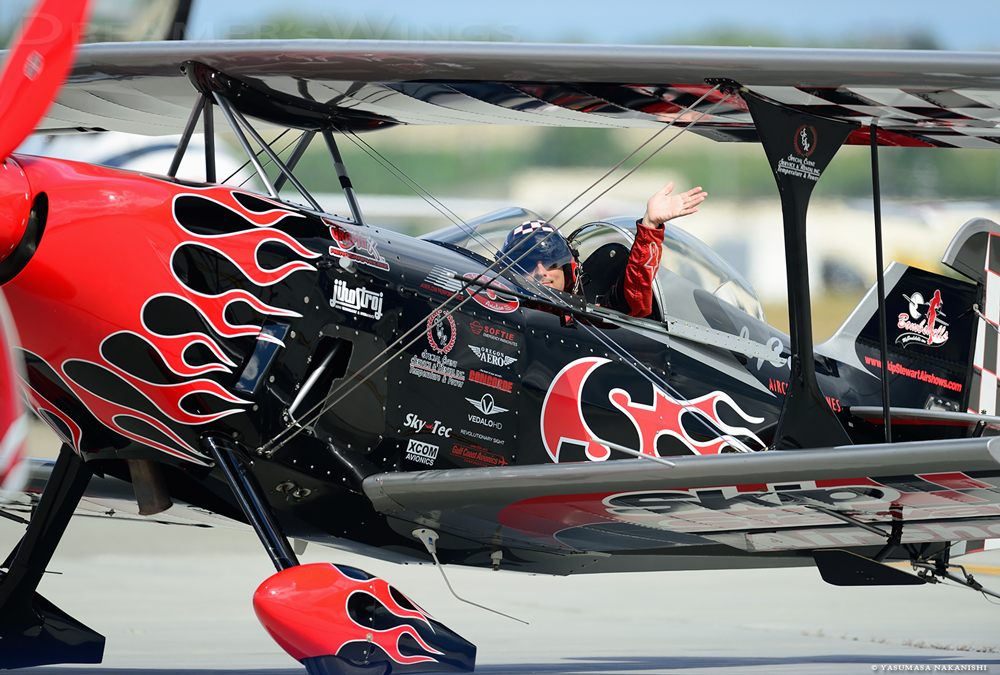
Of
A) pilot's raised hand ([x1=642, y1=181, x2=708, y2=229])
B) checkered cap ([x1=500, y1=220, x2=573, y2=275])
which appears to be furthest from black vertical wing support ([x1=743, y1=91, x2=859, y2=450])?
checkered cap ([x1=500, y1=220, x2=573, y2=275])

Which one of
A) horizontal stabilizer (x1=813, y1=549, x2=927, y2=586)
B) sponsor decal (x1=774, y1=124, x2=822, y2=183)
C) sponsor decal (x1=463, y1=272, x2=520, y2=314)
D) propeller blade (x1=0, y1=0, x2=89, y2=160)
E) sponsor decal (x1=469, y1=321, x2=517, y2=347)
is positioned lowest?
horizontal stabilizer (x1=813, y1=549, x2=927, y2=586)

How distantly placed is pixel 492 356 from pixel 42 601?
8.55 ft

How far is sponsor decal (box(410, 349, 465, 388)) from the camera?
5090 mm

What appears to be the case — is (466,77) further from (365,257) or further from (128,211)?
(128,211)

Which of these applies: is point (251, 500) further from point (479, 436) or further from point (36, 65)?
point (36, 65)

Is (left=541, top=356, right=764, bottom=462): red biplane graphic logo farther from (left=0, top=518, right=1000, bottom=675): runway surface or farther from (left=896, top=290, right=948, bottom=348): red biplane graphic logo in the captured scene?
(left=896, top=290, right=948, bottom=348): red biplane graphic logo

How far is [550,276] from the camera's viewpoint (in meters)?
5.71

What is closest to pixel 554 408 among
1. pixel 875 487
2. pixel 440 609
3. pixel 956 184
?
pixel 875 487

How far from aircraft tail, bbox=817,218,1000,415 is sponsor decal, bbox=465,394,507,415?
2.75m

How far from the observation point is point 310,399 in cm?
481

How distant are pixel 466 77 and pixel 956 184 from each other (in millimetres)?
24654

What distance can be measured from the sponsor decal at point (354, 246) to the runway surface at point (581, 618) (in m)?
2.45

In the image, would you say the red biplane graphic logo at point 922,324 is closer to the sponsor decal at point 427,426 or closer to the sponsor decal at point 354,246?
the sponsor decal at point 427,426

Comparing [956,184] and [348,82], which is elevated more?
[348,82]
